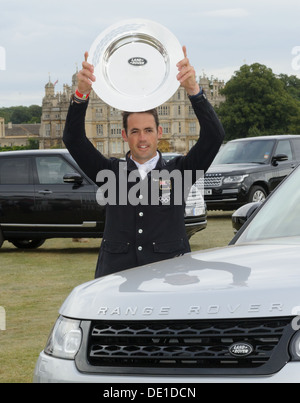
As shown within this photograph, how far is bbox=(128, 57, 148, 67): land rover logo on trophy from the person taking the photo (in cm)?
445

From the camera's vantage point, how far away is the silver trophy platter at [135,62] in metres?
4.36

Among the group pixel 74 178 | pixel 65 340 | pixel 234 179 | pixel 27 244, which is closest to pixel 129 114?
pixel 65 340

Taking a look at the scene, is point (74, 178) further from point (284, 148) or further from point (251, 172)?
point (284, 148)

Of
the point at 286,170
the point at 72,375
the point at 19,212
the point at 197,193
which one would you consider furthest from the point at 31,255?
the point at 72,375

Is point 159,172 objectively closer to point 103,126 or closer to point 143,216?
point 143,216

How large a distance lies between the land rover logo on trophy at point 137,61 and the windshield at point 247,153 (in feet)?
59.8

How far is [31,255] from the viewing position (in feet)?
53.1

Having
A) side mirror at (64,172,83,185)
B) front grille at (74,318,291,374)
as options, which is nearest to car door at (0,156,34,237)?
side mirror at (64,172,83,185)

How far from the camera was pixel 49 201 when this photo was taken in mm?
15609

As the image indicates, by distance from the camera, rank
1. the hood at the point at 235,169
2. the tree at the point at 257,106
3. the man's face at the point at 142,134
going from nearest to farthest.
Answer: the man's face at the point at 142,134 → the hood at the point at 235,169 → the tree at the point at 257,106

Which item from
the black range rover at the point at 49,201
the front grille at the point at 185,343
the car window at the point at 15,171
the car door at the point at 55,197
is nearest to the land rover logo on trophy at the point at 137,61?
the front grille at the point at 185,343

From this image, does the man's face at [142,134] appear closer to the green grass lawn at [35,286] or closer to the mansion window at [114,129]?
the green grass lawn at [35,286]
